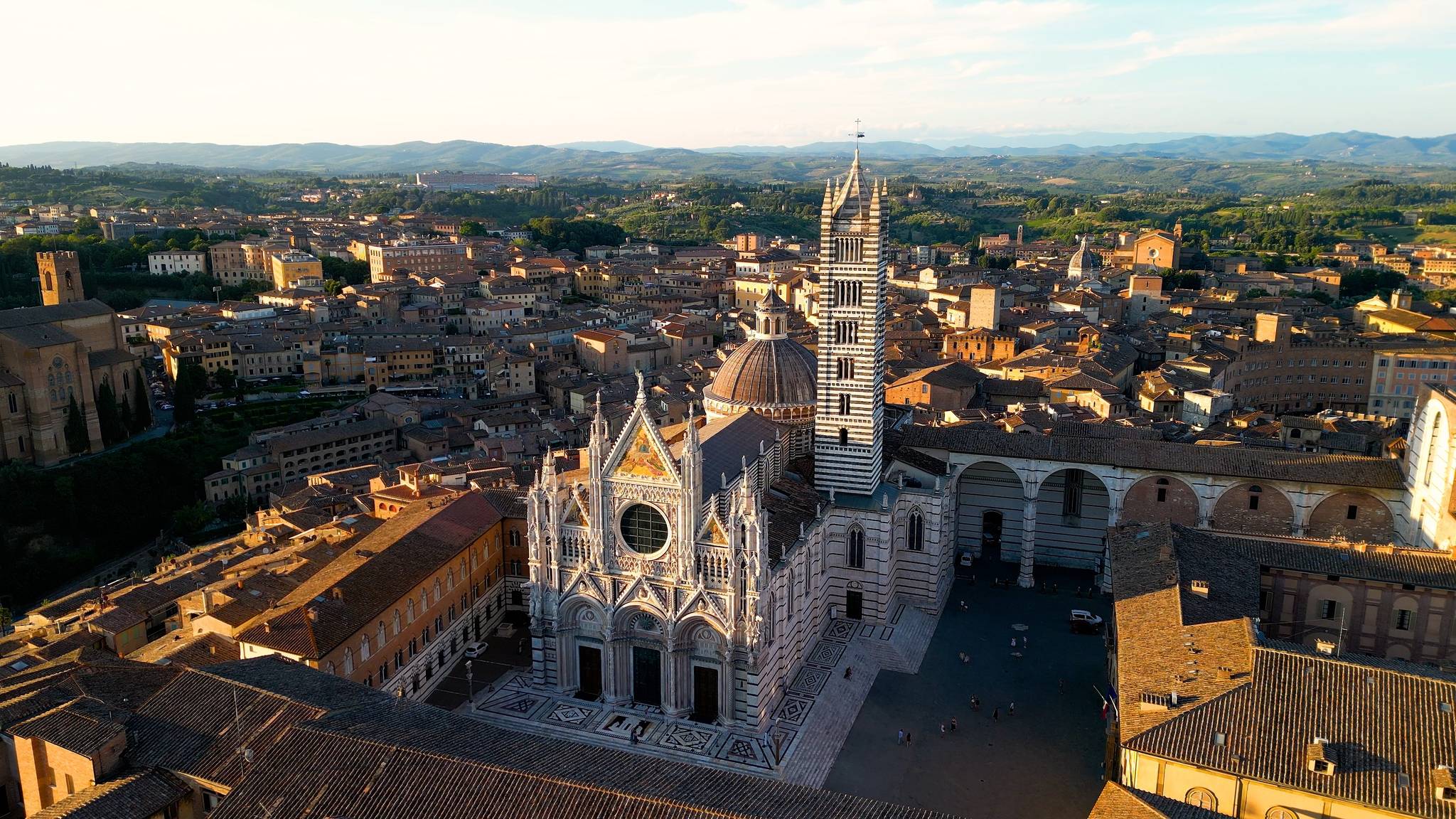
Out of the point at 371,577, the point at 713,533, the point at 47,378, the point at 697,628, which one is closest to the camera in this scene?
the point at 713,533

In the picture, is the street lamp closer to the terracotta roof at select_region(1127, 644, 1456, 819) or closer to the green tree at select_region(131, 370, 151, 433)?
the terracotta roof at select_region(1127, 644, 1456, 819)

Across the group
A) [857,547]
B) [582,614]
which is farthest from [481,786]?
[857,547]

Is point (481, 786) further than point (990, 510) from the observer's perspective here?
No

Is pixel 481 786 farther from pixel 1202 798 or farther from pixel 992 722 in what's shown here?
pixel 992 722

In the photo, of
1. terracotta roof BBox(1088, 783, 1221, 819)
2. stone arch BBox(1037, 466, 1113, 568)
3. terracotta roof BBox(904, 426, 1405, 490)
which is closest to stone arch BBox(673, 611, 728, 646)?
terracotta roof BBox(1088, 783, 1221, 819)

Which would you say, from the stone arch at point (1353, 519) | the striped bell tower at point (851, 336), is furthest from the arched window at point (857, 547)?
the stone arch at point (1353, 519)

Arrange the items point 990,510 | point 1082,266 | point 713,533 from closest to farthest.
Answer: point 713,533
point 990,510
point 1082,266

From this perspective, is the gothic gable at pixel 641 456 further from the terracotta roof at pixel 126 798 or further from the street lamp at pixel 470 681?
the terracotta roof at pixel 126 798
